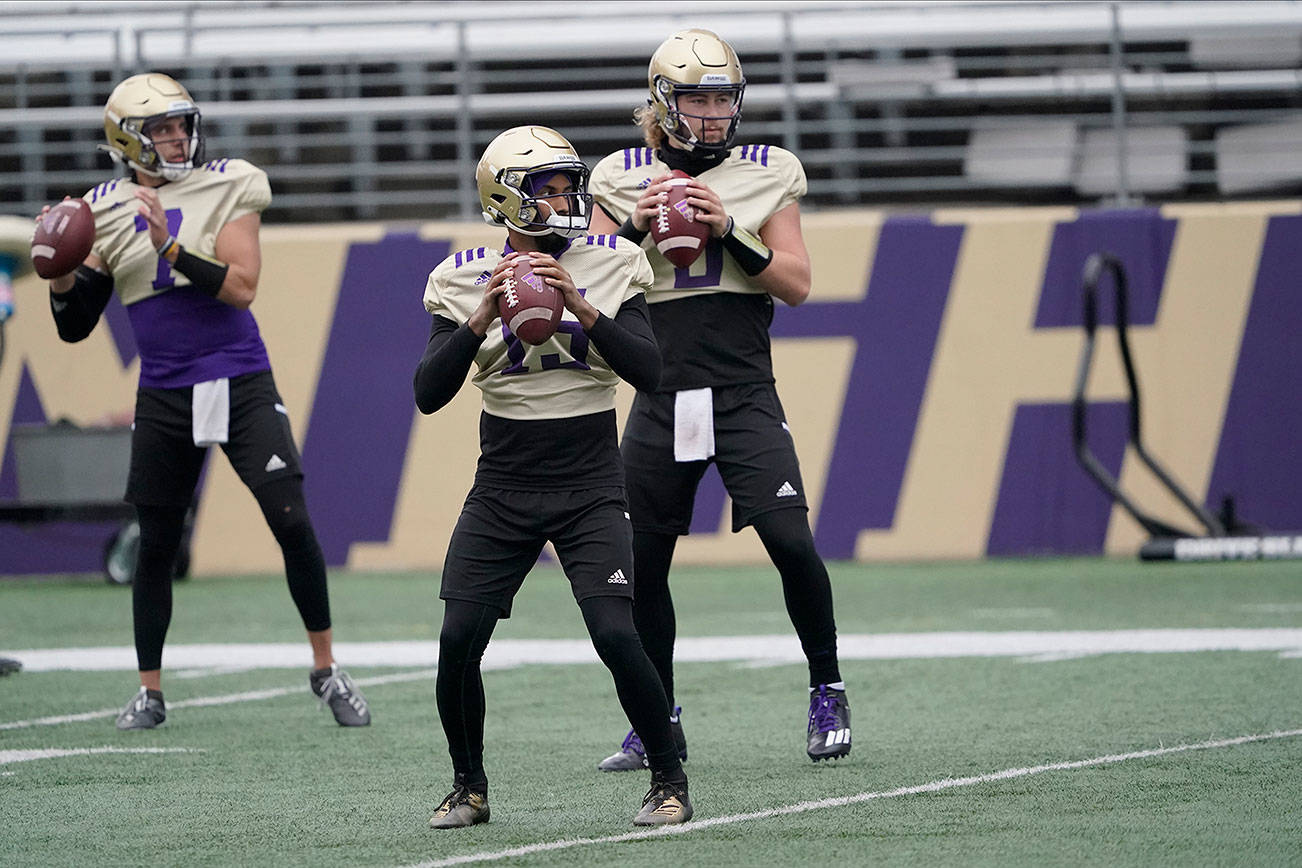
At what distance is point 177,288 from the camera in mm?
5977

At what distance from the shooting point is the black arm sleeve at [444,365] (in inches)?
157

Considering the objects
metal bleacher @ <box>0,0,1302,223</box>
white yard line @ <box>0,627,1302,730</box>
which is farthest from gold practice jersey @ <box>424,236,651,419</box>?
metal bleacher @ <box>0,0,1302,223</box>

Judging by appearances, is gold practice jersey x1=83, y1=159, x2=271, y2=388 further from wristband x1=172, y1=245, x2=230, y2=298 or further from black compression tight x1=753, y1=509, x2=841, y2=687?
black compression tight x1=753, y1=509, x2=841, y2=687

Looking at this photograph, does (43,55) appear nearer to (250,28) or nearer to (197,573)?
(250,28)

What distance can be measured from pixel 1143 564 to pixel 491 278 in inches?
296

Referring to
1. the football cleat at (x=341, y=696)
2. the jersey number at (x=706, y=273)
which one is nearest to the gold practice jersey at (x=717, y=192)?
the jersey number at (x=706, y=273)

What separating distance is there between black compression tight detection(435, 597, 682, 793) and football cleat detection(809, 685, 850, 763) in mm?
822

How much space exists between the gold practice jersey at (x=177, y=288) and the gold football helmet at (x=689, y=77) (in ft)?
5.84

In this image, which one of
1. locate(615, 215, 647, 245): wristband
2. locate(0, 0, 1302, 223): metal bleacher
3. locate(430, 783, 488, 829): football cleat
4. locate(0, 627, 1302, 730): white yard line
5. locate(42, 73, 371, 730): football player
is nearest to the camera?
locate(430, 783, 488, 829): football cleat

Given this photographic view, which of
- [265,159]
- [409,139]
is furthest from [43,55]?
[409,139]

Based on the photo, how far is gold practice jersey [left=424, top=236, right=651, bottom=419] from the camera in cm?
415

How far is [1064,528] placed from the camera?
1105cm

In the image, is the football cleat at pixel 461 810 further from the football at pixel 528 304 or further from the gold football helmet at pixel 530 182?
the gold football helmet at pixel 530 182

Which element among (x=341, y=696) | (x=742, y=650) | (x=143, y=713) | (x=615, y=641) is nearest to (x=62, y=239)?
(x=143, y=713)
